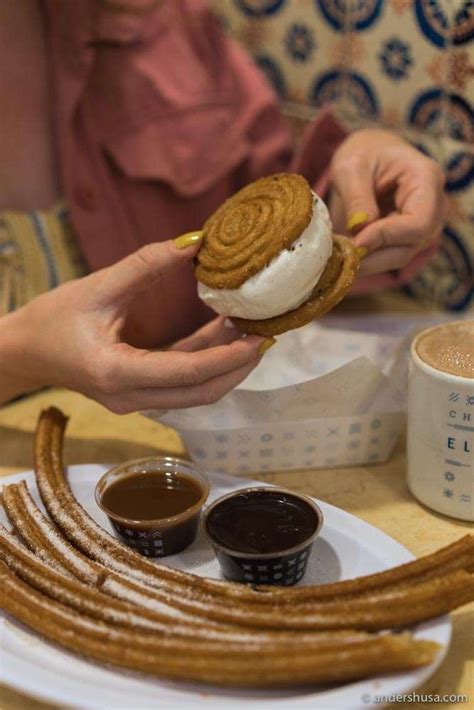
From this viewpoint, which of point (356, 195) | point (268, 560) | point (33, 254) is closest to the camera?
point (268, 560)

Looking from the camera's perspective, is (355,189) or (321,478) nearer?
(321,478)

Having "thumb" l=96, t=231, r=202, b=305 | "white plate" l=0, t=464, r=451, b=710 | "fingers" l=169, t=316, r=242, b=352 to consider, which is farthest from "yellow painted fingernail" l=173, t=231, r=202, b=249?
"white plate" l=0, t=464, r=451, b=710

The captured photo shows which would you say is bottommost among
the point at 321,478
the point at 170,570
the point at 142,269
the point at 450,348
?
the point at 321,478

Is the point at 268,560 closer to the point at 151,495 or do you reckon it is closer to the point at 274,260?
the point at 151,495

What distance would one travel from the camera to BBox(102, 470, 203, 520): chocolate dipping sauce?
1.07 metres

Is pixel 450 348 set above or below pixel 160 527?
above

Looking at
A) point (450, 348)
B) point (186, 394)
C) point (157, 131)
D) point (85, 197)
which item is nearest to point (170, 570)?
point (186, 394)

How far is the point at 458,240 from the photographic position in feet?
5.47

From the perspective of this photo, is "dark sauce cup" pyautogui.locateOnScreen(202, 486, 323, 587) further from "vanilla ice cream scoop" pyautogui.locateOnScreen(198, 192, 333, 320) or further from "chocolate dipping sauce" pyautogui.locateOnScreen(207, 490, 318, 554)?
"vanilla ice cream scoop" pyautogui.locateOnScreen(198, 192, 333, 320)

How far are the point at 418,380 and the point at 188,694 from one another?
0.46m

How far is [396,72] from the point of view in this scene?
5.38ft

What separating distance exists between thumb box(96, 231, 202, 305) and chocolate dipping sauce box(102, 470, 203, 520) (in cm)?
22

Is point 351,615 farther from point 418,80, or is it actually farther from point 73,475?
point 418,80

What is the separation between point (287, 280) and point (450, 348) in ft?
0.72
